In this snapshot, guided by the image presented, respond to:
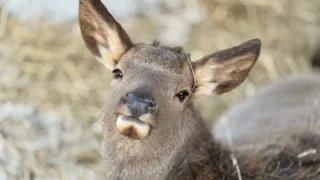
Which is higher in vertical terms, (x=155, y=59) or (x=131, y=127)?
(x=155, y=59)

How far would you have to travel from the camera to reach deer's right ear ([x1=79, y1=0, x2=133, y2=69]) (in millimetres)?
6105

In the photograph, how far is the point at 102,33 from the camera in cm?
631

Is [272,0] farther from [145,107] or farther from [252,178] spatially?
[145,107]

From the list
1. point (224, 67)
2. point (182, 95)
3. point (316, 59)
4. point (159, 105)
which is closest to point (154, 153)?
point (159, 105)

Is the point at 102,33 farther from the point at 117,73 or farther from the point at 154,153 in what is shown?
the point at 154,153

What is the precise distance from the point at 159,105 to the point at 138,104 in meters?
0.39

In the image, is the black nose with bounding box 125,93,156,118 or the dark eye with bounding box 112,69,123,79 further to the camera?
the dark eye with bounding box 112,69,123,79

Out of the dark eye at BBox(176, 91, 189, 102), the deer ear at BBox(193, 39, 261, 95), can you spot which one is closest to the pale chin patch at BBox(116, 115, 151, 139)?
the dark eye at BBox(176, 91, 189, 102)

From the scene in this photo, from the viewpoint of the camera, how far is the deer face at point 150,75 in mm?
5324

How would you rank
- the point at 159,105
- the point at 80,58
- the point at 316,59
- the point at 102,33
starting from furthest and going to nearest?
1. the point at 316,59
2. the point at 80,58
3. the point at 102,33
4. the point at 159,105

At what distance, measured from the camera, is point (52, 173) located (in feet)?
23.6

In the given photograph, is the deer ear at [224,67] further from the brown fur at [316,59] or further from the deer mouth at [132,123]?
the brown fur at [316,59]

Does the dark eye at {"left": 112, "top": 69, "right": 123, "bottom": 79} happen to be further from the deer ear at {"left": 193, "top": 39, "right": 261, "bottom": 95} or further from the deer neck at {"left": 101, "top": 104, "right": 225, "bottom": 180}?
the deer ear at {"left": 193, "top": 39, "right": 261, "bottom": 95}

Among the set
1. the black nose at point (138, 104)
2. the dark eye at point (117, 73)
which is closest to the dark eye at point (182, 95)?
the dark eye at point (117, 73)
